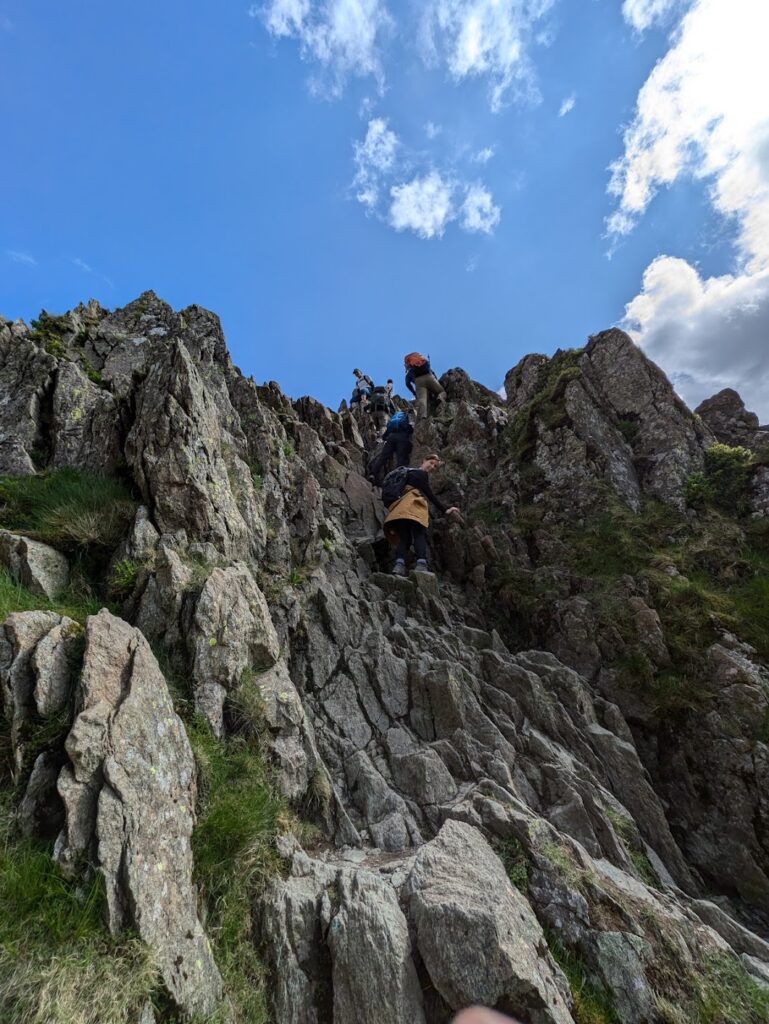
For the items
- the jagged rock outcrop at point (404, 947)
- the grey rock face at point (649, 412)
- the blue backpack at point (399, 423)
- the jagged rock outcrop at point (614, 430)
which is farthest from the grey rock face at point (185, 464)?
the grey rock face at point (649, 412)

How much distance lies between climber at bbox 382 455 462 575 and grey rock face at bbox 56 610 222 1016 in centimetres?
1001

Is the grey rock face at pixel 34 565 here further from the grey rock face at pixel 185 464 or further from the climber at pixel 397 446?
the climber at pixel 397 446

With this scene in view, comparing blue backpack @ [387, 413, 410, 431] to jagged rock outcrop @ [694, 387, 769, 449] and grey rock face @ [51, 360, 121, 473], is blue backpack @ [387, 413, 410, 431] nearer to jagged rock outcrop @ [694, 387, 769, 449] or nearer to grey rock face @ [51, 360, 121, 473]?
grey rock face @ [51, 360, 121, 473]

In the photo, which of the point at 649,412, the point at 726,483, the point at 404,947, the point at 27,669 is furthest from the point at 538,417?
the point at 27,669

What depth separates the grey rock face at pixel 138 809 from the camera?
4.34 meters

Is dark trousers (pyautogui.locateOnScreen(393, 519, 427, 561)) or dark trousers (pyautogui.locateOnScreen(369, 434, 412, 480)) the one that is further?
dark trousers (pyautogui.locateOnScreen(369, 434, 412, 480))

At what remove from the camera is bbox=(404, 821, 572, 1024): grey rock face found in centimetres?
469

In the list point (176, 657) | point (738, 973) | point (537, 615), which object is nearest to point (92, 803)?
point (176, 657)

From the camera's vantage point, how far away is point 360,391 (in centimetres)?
3878

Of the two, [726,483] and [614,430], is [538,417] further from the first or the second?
[726,483]

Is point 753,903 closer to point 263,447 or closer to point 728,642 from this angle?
point 728,642

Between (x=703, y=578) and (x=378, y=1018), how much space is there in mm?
13484

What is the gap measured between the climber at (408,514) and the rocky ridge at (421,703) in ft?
3.09

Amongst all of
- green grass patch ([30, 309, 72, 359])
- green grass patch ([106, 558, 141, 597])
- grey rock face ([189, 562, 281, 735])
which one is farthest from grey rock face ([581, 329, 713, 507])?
green grass patch ([30, 309, 72, 359])
